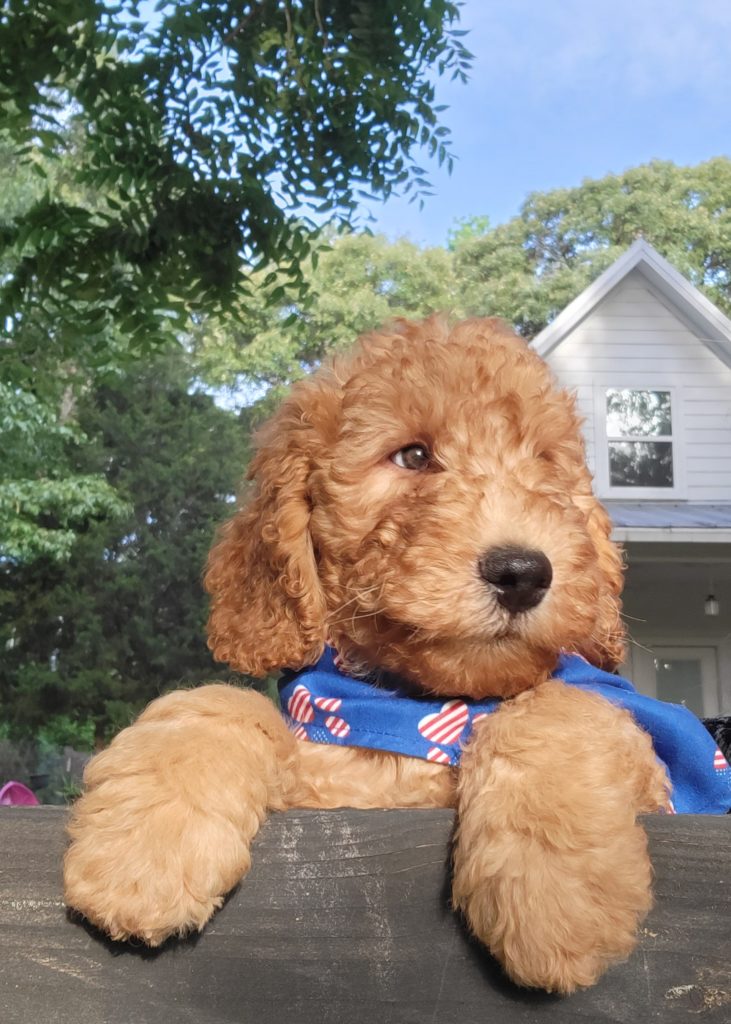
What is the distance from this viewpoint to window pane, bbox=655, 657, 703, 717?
43.8ft

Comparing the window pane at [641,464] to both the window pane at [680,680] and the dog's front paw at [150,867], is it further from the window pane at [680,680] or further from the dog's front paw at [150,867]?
the dog's front paw at [150,867]

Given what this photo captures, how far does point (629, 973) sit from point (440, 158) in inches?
228

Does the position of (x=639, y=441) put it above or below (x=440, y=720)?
above

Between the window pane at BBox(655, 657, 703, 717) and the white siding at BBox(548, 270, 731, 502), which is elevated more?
the white siding at BBox(548, 270, 731, 502)

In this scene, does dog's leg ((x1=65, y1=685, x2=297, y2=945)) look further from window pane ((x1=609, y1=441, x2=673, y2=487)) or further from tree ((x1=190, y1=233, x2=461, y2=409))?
tree ((x1=190, y1=233, x2=461, y2=409))

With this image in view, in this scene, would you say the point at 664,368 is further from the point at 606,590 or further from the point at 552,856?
the point at 552,856

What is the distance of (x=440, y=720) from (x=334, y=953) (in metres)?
0.62

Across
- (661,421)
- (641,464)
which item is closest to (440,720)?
(641,464)

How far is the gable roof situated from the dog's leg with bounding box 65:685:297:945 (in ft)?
38.1

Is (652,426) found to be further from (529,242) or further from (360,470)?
(529,242)

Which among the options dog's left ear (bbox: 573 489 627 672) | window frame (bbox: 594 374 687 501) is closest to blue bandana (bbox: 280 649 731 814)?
dog's left ear (bbox: 573 489 627 672)

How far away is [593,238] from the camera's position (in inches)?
1220

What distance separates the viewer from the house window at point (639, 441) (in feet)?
41.7

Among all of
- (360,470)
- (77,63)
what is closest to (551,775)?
(360,470)
